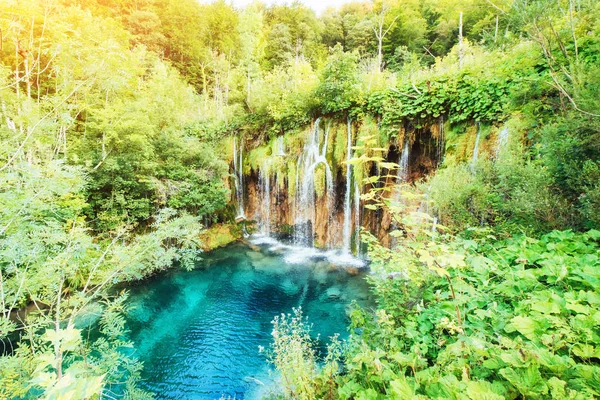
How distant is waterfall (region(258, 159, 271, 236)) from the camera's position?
526 inches

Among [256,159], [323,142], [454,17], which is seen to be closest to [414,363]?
[323,142]

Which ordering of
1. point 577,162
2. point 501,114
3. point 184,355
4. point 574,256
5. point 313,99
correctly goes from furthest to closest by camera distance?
point 313,99 → point 501,114 → point 184,355 → point 577,162 → point 574,256

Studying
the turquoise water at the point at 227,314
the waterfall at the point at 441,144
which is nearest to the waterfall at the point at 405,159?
the waterfall at the point at 441,144

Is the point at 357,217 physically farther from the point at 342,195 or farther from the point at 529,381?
the point at 529,381

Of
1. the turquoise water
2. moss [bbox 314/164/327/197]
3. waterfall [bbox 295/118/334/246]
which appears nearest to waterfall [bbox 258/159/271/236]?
waterfall [bbox 295/118/334/246]

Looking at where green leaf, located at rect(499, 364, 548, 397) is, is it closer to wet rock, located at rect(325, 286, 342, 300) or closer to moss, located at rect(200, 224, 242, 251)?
wet rock, located at rect(325, 286, 342, 300)

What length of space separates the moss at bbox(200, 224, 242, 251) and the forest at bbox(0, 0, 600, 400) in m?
0.12

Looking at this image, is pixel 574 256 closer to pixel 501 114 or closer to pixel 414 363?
pixel 414 363

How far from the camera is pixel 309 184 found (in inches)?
474

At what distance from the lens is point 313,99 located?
11.3 meters

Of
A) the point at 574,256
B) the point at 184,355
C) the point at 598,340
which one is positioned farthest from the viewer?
the point at 184,355

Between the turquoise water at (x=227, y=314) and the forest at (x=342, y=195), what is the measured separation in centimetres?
29

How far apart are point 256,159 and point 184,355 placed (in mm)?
9479

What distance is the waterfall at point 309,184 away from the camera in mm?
11617
